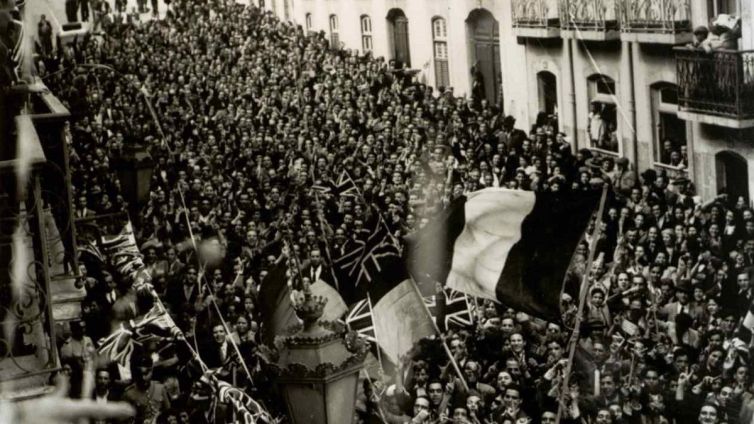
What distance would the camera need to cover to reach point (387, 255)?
1170 centimetres

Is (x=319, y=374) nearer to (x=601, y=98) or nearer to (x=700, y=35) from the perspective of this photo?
(x=700, y=35)

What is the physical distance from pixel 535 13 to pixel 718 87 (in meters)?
6.88

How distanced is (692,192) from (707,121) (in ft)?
3.97

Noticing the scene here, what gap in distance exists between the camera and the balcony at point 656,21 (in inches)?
847

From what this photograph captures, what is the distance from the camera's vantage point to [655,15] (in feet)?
72.6

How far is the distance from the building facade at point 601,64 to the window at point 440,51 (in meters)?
0.03

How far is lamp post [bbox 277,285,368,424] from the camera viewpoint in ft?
23.2

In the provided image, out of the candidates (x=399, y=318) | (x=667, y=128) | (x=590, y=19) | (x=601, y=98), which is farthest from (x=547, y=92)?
(x=399, y=318)

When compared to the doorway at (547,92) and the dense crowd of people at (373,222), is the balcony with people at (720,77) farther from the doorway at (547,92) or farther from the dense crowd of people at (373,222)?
the doorway at (547,92)

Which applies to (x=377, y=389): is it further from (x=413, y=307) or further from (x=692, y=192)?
(x=692, y=192)

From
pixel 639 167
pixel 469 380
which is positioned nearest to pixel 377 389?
pixel 469 380

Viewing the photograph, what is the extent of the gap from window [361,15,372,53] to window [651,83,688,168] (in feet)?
34.0

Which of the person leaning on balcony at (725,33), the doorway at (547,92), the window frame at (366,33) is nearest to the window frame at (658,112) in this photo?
the person leaning on balcony at (725,33)

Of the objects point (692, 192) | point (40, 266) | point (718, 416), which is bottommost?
point (718, 416)
